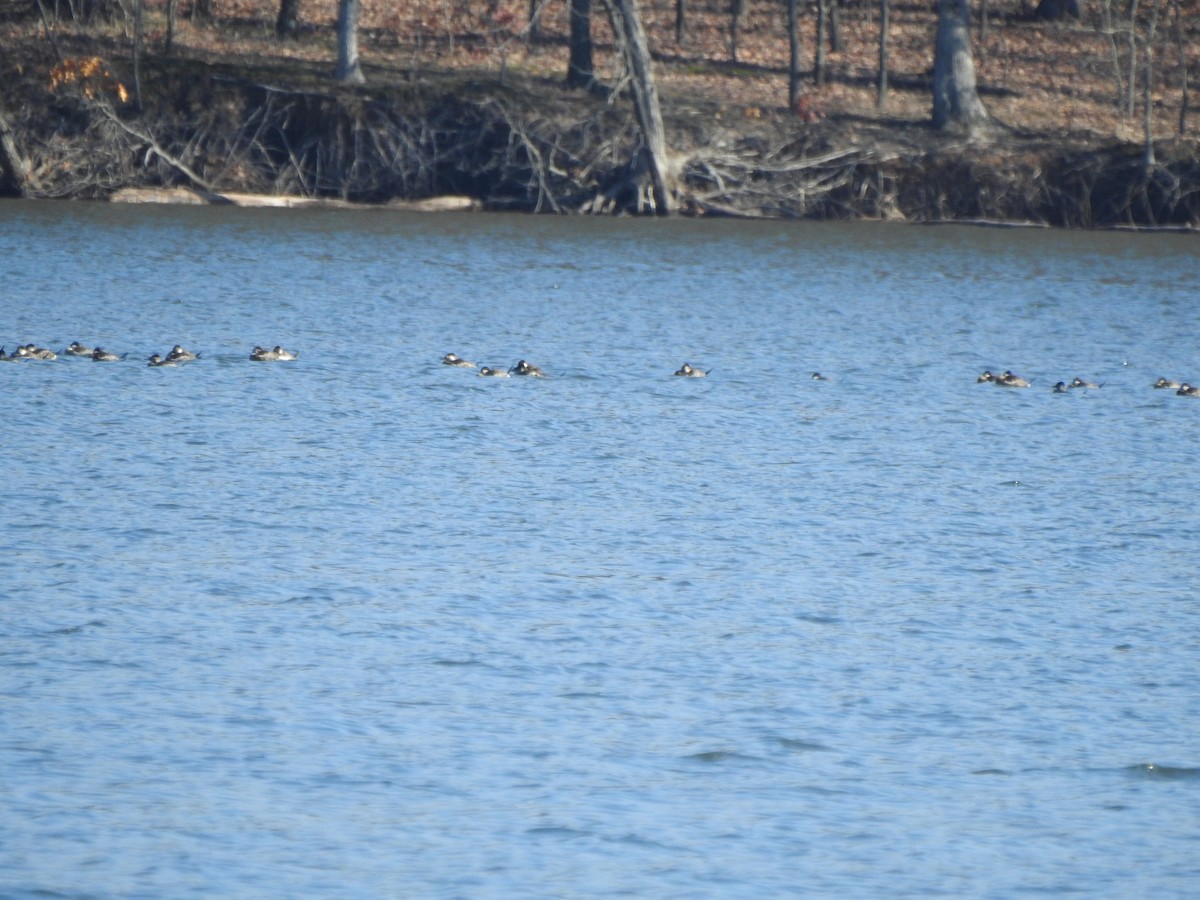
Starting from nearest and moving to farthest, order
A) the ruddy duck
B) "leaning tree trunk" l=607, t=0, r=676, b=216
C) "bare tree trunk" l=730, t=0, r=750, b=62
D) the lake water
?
the lake water → the ruddy duck → "leaning tree trunk" l=607, t=0, r=676, b=216 → "bare tree trunk" l=730, t=0, r=750, b=62

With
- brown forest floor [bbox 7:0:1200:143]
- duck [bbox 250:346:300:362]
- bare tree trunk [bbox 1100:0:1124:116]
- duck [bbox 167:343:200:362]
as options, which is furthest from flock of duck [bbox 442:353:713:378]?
bare tree trunk [bbox 1100:0:1124:116]

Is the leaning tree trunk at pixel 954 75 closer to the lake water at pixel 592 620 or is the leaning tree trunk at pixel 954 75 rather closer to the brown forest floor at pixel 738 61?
the brown forest floor at pixel 738 61

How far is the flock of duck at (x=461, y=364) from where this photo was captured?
22.1 meters

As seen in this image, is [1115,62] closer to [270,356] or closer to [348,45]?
[348,45]

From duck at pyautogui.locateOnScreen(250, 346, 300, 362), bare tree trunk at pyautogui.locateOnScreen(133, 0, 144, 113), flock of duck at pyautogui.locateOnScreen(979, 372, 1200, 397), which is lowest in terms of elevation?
flock of duck at pyautogui.locateOnScreen(979, 372, 1200, 397)

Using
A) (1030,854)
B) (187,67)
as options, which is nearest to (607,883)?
(1030,854)

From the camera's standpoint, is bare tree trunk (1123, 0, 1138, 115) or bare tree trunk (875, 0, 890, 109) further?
bare tree trunk (875, 0, 890, 109)

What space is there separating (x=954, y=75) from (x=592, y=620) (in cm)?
3667

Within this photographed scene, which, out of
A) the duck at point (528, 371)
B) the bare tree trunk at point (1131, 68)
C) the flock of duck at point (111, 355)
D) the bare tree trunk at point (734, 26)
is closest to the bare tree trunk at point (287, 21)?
the bare tree trunk at point (734, 26)

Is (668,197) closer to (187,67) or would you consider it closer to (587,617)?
(187,67)

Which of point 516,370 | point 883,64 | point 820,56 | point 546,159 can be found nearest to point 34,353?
point 516,370

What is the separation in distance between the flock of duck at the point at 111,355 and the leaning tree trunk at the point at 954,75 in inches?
1037

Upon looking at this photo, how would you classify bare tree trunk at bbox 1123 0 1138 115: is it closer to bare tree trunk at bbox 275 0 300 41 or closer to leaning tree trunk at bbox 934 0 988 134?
leaning tree trunk at bbox 934 0 988 134

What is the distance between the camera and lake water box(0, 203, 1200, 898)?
8328 millimetres
